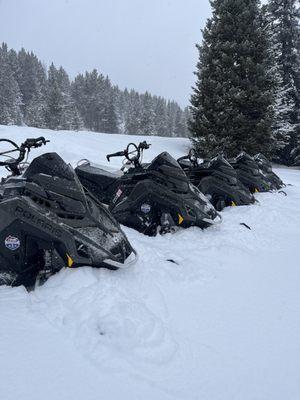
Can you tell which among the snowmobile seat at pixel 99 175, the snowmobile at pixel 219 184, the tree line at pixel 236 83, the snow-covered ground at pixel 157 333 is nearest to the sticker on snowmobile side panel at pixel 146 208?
the snowmobile seat at pixel 99 175

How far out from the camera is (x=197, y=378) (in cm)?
217

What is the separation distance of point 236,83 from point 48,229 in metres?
17.9

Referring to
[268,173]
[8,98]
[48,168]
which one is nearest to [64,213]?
[48,168]

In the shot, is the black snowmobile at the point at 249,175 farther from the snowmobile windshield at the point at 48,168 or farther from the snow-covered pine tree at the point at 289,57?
the snow-covered pine tree at the point at 289,57

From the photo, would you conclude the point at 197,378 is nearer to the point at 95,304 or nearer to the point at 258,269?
the point at 95,304

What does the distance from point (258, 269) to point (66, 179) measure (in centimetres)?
241

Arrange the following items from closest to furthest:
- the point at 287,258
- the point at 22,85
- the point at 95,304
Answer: the point at 95,304 < the point at 287,258 < the point at 22,85

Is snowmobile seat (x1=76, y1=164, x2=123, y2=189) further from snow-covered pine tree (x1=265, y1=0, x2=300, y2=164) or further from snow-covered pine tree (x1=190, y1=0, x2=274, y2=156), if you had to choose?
snow-covered pine tree (x1=265, y1=0, x2=300, y2=164)

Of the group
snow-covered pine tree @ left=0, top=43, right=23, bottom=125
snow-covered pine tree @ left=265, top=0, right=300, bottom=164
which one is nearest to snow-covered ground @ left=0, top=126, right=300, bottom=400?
snow-covered pine tree @ left=265, top=0, right=300, bottom=164

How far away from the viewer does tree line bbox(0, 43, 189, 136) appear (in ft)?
171

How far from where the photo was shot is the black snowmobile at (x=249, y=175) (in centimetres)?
A: 959

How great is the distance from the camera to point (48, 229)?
3.20 meters

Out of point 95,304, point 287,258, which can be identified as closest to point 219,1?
point 287,258

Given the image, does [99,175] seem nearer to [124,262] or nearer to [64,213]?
[64,213]
